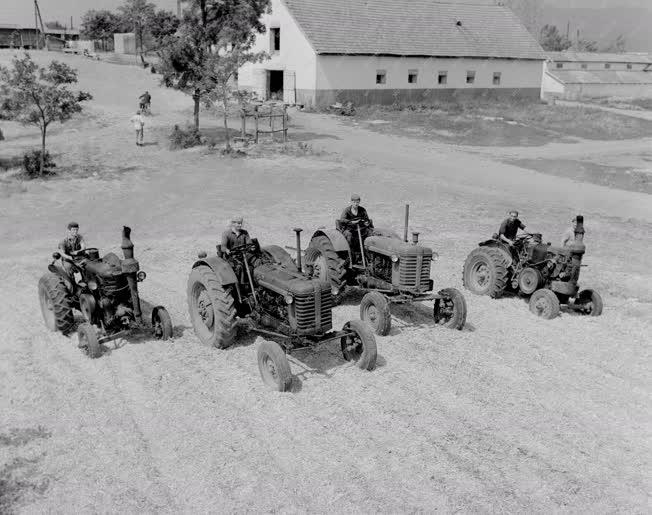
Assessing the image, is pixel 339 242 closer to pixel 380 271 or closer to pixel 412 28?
pixel 380 271

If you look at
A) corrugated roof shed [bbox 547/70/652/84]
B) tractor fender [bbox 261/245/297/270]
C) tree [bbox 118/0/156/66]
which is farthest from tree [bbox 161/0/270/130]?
corrugated roof shed [bbox 547/70/652/84]

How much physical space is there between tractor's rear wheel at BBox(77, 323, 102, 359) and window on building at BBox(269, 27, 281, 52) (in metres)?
31.6

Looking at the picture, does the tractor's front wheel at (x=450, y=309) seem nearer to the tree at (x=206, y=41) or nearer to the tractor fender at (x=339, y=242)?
the tractor fender at (x=339, y=242)

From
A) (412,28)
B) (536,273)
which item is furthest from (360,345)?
(412,28)

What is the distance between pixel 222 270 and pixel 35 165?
14906mm

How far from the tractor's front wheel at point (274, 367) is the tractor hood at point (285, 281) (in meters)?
0.70

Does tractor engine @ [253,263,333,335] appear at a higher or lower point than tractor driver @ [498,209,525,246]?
lower

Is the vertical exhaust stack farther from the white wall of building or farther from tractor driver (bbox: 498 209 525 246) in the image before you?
the white wall of building

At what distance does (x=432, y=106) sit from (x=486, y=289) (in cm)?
3033

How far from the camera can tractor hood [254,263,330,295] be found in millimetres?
8078

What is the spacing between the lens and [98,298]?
30.0ft

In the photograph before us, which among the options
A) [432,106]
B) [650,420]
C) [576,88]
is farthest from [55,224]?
[576,88]

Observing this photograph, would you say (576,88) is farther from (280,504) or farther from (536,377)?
(280,504)

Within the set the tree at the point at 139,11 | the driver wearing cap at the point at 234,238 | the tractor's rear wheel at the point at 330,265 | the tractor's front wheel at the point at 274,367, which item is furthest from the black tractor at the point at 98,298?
the tree at the point at 139,11
